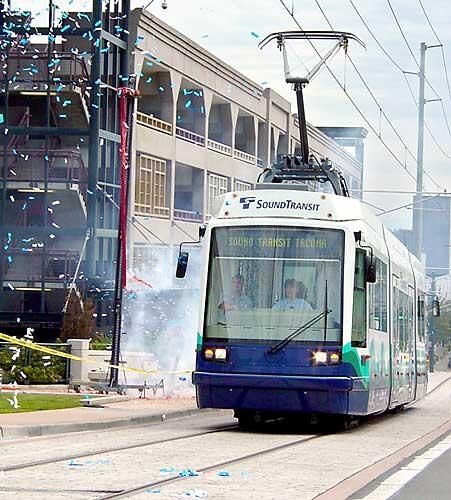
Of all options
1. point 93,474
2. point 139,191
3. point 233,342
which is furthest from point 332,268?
point 139,191

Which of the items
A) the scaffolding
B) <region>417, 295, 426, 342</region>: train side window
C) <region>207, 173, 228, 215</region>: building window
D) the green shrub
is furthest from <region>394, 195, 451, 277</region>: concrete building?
the green shrub

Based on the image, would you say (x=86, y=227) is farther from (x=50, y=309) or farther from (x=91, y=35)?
(x=91, y=35)

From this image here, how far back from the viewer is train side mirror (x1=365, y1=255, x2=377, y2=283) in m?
19.8

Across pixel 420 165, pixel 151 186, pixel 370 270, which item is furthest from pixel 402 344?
pixel 420 165

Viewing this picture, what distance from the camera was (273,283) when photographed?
1969cm

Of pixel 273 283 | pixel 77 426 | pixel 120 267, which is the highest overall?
pixel 120 267

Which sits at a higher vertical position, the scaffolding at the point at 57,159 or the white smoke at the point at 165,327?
the scaffolding at the point at 57,159

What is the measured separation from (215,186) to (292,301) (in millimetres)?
35515

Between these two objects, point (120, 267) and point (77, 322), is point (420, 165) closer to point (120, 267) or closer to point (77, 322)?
point (77, 322)

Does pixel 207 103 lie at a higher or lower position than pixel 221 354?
higher

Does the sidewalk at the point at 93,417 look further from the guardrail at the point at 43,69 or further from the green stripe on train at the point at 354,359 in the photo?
the guardrail at the point at 43,69

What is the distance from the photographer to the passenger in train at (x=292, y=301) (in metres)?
19.6

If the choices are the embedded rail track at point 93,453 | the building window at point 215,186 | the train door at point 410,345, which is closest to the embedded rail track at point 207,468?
the embedded rail track at point 93,453

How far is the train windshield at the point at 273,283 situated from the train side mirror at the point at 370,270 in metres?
0.43
